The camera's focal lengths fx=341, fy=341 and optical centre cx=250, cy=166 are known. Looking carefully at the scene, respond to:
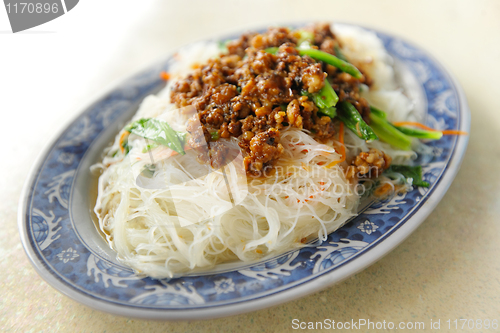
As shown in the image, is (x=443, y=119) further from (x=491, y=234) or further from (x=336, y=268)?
(x=336, y=268)

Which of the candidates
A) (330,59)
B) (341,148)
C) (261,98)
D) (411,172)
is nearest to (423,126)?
(411,172)

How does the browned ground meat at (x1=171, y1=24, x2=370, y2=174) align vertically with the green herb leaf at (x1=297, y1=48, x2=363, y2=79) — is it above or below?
below

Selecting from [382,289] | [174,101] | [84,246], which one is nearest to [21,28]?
[174,101]

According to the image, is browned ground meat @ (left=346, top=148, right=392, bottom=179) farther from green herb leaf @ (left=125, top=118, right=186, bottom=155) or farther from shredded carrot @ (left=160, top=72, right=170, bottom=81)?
shredded carrot @ (left=160, top=72, right=170, bottom=81)

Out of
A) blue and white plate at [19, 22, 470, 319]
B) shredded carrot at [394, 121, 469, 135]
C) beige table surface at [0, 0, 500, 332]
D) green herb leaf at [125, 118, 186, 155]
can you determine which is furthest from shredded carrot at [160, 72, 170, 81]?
shredded carrot at [394, 121, 469, 135]

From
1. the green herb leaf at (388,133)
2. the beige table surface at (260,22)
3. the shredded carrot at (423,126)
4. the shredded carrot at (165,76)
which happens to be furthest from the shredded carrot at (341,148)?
the shredded carrot at (165,76)

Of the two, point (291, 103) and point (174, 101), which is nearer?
point (291, 103)

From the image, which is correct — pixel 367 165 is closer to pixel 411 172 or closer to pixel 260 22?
pixel 411 172
